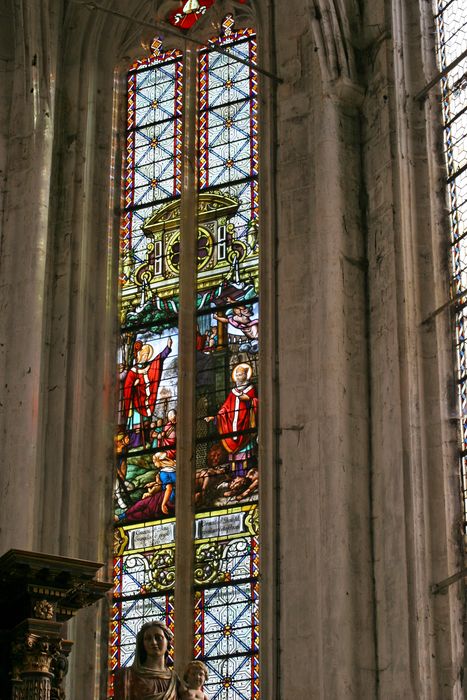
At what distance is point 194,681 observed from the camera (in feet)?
45.8

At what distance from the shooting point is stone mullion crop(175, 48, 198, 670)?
54.2 ft

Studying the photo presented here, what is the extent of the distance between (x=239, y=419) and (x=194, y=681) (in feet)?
12.0

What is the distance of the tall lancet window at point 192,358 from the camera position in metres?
16.6

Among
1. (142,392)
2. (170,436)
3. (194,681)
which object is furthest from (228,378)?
(194,681)

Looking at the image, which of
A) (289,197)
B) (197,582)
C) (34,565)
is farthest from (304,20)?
(34,565)

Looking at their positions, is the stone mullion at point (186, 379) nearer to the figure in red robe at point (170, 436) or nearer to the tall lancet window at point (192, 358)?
the tall lancet window at point (192, 358)

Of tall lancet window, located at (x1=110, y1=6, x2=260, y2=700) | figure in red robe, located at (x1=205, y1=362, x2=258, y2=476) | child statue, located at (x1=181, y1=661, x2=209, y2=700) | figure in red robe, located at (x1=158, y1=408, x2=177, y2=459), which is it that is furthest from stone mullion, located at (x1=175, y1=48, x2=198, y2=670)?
child statue, located at (x1=181, y1=661, x2=209, y2=700)

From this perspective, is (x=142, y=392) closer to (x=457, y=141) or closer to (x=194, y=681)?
(x=457, y=141)

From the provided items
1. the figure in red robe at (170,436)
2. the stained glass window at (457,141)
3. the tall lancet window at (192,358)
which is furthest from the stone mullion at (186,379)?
the stained glass window at (457,141)

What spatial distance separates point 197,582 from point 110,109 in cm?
508

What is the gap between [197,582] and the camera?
16.6 metres

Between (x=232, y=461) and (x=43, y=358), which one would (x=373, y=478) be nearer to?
(x=232, y=461)

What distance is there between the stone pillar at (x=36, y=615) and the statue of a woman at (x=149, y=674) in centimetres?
58

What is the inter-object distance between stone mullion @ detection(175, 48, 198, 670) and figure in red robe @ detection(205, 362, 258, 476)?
0.30 m
